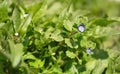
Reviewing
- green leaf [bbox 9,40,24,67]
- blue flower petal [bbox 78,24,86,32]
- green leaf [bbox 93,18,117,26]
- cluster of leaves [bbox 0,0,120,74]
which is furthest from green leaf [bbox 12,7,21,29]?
green leaf [bbox 93,18,117,26]

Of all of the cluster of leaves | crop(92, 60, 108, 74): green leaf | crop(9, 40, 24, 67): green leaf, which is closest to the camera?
crop(9, 40, 24, 67): green leaf

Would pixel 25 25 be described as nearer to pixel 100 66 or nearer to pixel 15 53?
pixel 15 53

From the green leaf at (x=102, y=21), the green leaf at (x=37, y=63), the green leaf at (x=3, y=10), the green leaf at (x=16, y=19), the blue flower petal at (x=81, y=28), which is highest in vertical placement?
the green leaf at (x=3, y=10)

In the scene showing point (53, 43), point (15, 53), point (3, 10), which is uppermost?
point (3, 10)

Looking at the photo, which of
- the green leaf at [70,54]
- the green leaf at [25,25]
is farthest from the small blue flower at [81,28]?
the green leaf at [25,25]

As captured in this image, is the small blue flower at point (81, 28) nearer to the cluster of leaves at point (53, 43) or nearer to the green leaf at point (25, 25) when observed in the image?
the cluster of leaves at point (53, 43)

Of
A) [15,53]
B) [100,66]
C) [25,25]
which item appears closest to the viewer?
[15,53]

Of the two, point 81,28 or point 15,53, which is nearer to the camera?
point 15,53

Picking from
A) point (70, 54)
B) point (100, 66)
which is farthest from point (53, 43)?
point (100, 66)

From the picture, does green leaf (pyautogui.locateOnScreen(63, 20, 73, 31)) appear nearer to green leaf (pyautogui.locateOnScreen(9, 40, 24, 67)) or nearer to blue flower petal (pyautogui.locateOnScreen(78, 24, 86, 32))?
blue flower petal (pyautogui.locateOnScreen(78, 24, 86, 32))

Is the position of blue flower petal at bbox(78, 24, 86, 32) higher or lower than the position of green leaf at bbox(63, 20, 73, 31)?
lower
